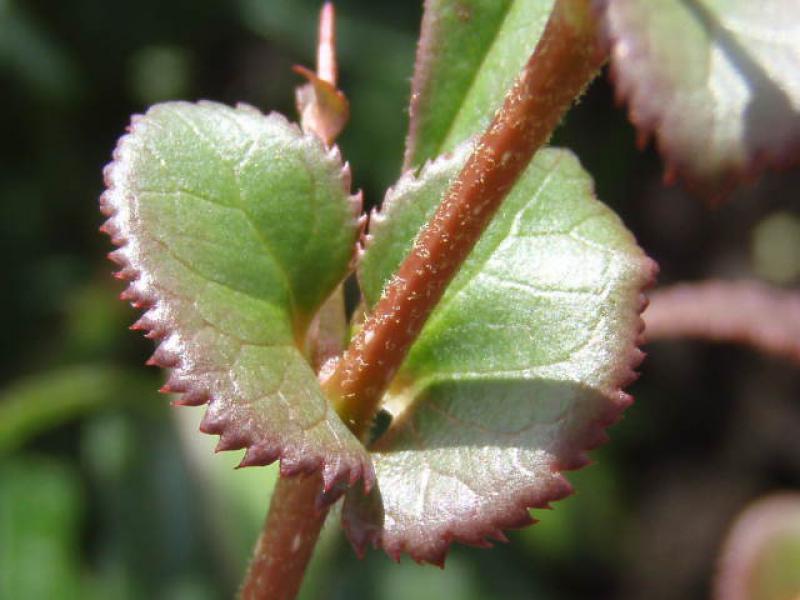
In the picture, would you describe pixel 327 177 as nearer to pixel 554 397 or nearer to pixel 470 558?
pixel 554 397

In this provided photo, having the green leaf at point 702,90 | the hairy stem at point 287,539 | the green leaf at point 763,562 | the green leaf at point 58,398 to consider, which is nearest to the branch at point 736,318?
the green leaf at point 763,562

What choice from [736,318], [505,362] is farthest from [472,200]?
[736,318]

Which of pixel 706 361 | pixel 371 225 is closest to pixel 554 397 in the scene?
pixel 371 225

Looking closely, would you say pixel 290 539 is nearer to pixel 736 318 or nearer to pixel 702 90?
pixel 702 90

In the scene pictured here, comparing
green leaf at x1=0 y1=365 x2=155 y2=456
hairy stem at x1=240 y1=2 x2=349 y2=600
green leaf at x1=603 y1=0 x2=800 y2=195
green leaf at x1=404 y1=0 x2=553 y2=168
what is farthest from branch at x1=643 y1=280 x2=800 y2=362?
green leaf at x1=0 y1=365 x2=155 y2=456

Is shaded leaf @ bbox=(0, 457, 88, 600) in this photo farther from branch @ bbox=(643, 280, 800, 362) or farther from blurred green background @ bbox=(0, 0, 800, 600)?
branch @ bbox=(643, 280, 800, 362)

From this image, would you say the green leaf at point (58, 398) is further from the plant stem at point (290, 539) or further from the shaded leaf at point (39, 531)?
the plant stem at point (290, 539)
